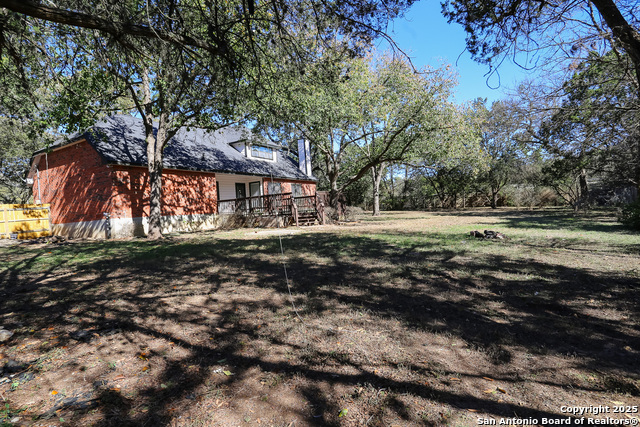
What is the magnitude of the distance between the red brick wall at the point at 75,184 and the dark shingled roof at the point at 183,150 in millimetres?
724

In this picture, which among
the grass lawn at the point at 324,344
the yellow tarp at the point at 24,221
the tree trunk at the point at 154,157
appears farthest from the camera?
the yellow tarp at the point at 24,221

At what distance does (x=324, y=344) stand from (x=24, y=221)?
17.5 meters

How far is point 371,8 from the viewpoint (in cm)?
470

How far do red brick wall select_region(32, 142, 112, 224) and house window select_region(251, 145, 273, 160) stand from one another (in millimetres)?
9153

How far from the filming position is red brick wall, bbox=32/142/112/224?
1273 centimetres

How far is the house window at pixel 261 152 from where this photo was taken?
20094 millimetres

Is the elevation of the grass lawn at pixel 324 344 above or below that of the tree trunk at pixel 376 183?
below

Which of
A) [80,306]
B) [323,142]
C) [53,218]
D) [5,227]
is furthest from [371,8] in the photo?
[53,218]

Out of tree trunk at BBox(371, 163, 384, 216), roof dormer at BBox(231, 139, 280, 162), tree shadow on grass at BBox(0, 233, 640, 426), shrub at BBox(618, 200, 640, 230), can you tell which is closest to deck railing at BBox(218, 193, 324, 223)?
roof dormer at BBox(231, 139, 280, 162)

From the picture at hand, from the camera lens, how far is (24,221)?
13539 mm

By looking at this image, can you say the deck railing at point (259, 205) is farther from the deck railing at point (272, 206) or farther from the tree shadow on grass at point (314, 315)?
the tree shadow on grass at point (314, 315)

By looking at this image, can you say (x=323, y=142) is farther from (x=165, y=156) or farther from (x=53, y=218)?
(x=53, y=218)

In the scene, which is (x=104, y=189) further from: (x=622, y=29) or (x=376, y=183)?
(x=376, y=183)

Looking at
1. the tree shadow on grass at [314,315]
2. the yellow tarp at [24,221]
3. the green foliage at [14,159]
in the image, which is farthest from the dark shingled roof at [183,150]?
the green foliage at [14,159]
